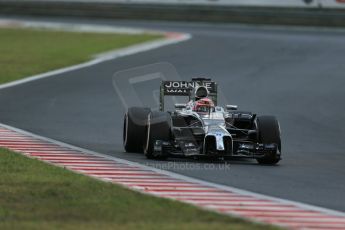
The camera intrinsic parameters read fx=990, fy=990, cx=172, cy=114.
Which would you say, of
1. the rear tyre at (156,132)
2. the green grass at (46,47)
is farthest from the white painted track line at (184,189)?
the green grass at (46,47)

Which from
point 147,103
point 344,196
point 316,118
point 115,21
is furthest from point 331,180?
point 115,21

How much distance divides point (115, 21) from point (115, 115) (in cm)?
2702

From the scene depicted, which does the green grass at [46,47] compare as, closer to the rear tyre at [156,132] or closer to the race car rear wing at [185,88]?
the race car rear wing at [185,88]

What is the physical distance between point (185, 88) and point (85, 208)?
7.32m

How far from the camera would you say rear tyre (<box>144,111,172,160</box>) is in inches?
603

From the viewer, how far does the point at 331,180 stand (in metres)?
14.0

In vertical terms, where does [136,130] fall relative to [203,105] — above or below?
below

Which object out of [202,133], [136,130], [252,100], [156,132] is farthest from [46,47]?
[202,133]

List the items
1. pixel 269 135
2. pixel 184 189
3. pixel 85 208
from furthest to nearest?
pixel 269 135 → pixel 184 189 → pixel 85 208

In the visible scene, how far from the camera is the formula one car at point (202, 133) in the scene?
1514 cm

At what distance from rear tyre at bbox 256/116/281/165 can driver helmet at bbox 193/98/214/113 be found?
2.65 feet

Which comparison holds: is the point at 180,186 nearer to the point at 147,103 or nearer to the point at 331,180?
the point at 331,180

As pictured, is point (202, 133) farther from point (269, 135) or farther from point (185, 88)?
point (185, 88)

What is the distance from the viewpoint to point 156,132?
15383mm
